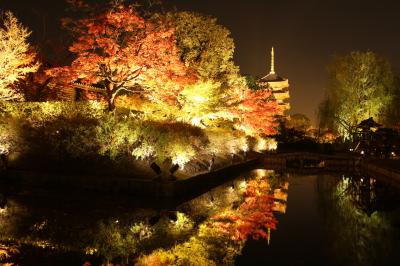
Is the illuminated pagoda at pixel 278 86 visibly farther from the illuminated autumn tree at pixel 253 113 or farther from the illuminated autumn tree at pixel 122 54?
the illuminated autumn tree at pixel 122 54

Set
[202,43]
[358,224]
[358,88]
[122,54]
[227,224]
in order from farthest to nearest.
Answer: [358,88] → [202,43] → [122,54] → [358,224] → [227,224]

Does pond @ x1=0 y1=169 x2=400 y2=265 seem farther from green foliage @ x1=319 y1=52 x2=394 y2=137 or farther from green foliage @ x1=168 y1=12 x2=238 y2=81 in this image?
green foliage @ x1=319 y1=52 x2=394 y2=137

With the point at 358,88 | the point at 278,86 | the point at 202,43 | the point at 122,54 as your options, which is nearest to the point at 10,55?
the point at 122,54

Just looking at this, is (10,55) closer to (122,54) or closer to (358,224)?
(122,54)

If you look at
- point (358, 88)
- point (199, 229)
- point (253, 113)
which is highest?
point (358, 88)

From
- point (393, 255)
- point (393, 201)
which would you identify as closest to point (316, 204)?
point (393, 201)

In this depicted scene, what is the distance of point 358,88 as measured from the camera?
41375 mm

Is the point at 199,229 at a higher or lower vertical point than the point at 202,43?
lower

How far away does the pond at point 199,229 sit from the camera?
8.71m

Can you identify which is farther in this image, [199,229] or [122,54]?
[122,54]

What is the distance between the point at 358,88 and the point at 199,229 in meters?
34.8

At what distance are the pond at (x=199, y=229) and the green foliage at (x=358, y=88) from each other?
2533cm

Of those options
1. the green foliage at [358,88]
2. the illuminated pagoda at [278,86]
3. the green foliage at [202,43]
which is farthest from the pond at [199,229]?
the illuminated pagoda at [278,86]

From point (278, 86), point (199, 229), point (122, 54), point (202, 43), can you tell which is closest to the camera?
point (199, 229)
